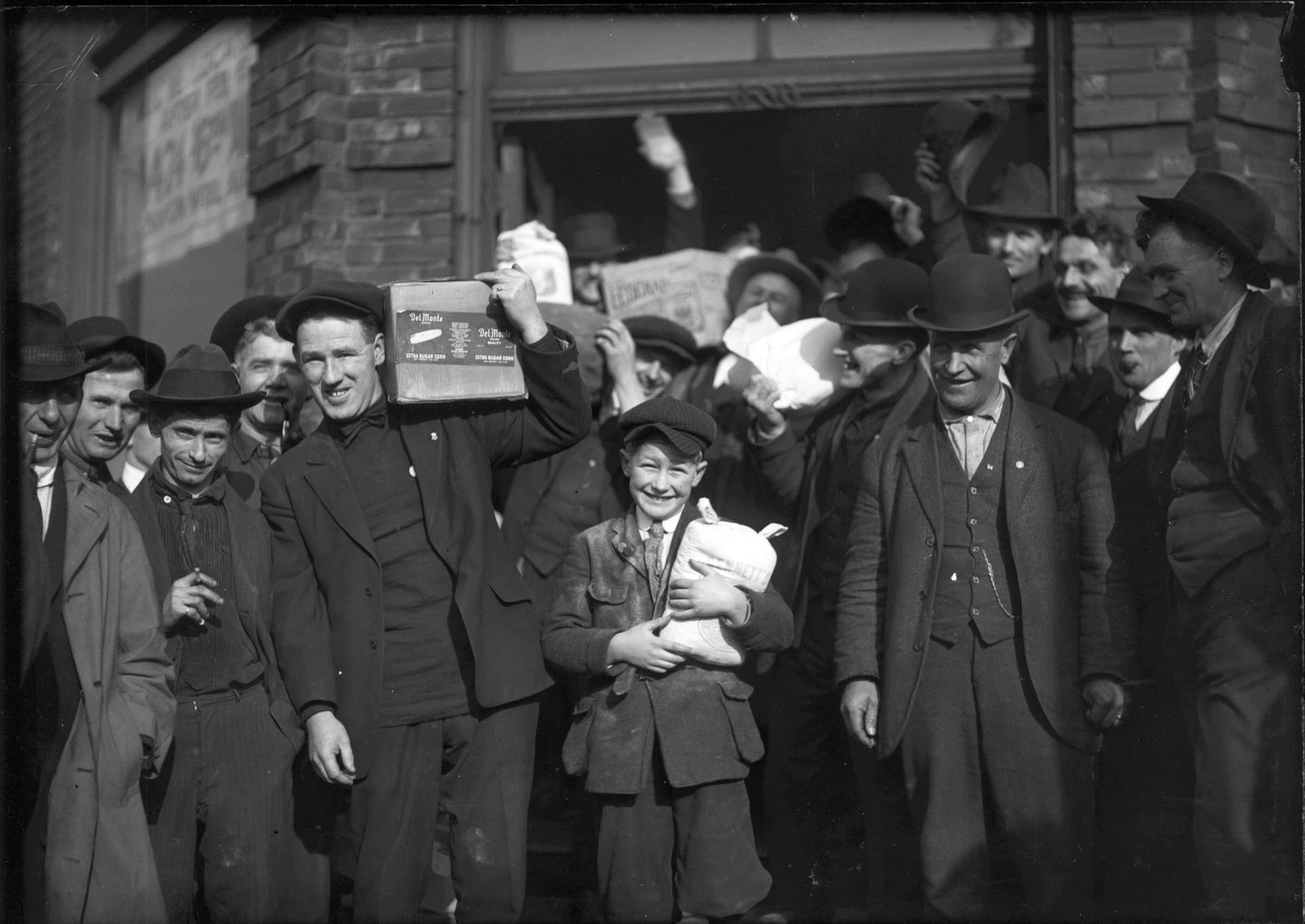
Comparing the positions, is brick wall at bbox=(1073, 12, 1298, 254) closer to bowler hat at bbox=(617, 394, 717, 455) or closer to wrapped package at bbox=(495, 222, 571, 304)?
wrapped package at bbox=(495, 222, 571, 304)

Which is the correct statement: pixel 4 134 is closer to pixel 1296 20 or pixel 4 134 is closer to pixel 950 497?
pixel 950 497

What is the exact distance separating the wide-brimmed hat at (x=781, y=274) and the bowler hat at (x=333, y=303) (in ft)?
7.39

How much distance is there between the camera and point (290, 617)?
418 cm

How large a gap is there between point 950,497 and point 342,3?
9.79ft

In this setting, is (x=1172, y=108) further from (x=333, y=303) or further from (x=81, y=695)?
Result: (x=81, y=695)

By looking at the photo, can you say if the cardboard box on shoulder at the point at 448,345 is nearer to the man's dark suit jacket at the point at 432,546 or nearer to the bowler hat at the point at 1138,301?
the man's dark suit jacket at the point at 432,546

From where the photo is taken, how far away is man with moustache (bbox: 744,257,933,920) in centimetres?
474

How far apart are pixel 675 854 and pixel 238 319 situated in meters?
2.63

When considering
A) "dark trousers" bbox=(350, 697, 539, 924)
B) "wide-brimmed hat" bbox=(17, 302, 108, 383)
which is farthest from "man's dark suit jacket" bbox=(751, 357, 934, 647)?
"wide-brimmed hat" bbox=(17, 302, 108, 383)

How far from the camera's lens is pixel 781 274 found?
6.14 meters

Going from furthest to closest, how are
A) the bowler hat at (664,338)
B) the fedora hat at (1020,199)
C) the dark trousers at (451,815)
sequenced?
the bowler hat at (664,338) < the fedora hat at (1020,199) < the dark trousers at (451,815)

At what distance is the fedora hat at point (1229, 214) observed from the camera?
4160mm

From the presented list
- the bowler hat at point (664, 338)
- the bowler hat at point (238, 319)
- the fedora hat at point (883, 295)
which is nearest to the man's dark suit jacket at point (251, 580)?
the bowler hat at point (238, 319)

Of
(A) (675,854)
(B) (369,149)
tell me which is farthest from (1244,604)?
(B) (369,149)
